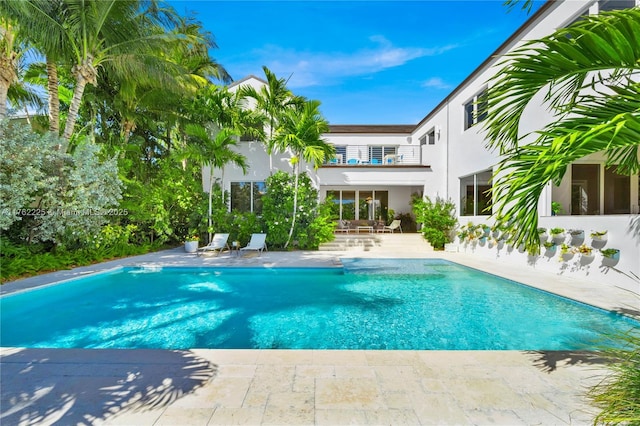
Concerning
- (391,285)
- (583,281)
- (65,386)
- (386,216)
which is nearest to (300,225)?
(391,285)

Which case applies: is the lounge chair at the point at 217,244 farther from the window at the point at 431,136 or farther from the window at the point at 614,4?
the window at the point at 614,4

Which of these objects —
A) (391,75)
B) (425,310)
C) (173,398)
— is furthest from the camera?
(391,75)

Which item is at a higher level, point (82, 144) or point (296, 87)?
point (296, 87)

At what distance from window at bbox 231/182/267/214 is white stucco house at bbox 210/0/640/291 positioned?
52 millimetres

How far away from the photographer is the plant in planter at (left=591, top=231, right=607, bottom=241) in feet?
24.0

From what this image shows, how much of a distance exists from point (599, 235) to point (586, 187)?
10.9ft

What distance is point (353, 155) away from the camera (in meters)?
19.7

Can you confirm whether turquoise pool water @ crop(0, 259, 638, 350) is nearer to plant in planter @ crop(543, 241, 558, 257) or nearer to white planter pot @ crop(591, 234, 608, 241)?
plant in planter @ crop(543, 241, 558, 257)

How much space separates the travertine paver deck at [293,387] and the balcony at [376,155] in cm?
1396

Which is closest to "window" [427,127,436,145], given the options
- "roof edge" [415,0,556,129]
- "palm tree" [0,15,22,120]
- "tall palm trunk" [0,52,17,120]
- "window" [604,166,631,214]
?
"roof edge" [415,0,556,129]

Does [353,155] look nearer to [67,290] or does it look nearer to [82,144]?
[82,144]

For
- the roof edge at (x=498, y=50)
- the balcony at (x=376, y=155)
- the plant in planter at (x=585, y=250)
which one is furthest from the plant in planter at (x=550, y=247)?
the balcony at (x=376, y=155)

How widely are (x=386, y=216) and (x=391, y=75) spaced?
29.0 ft

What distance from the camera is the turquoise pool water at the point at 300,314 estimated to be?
488cm
